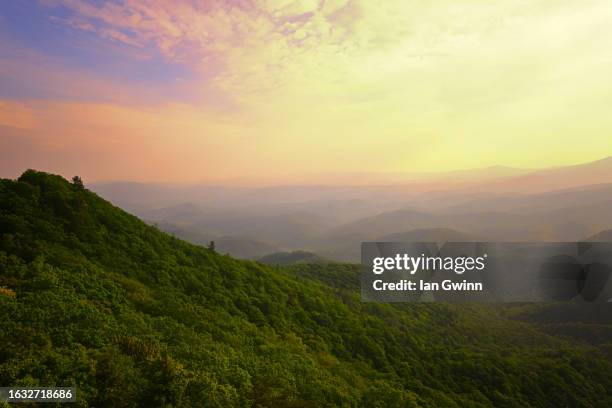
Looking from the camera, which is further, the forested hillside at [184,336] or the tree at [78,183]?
the tree at [78,183]

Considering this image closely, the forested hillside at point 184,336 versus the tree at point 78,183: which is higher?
the tree at point 78,183

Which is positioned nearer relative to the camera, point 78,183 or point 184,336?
point 184,336

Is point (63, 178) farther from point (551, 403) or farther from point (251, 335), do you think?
point (551, 403)

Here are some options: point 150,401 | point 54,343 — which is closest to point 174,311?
point 54,343

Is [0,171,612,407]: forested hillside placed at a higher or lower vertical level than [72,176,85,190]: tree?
→ lower

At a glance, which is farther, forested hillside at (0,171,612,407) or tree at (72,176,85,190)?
tree at (72,176,85,190)

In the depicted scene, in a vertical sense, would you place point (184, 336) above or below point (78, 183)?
below

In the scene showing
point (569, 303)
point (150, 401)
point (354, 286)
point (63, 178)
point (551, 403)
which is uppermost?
point (63, 178)

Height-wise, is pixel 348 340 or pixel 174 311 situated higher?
pixel 174 311
